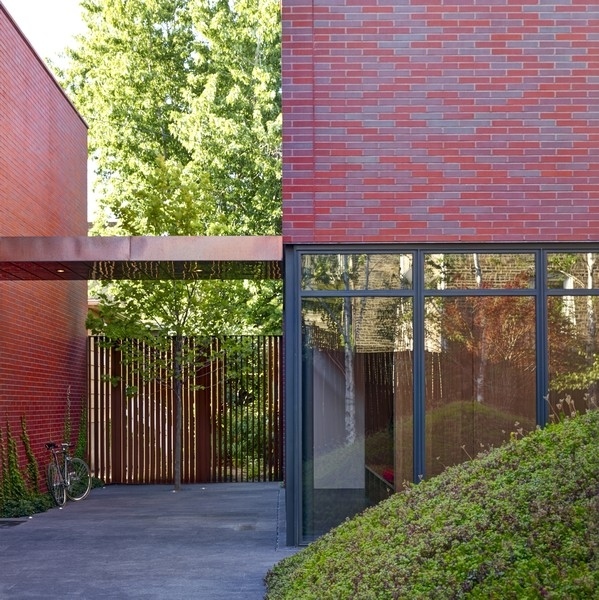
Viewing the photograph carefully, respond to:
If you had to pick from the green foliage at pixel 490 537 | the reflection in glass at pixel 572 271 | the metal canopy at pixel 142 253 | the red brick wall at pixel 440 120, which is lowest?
the green foliage at pixel 490 537

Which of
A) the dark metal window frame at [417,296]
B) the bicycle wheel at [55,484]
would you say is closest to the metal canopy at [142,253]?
the dark metal window frame at [417,296]

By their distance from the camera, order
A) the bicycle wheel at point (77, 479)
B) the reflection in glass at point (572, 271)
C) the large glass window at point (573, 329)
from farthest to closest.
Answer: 1. the bicycle wheel at point (77, 479)
2. the reflection in glass at point (572, 271)
3. the large glass window at point (573, 329)

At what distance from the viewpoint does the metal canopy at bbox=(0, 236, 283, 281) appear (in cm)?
1182

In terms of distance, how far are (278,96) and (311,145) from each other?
15766mm

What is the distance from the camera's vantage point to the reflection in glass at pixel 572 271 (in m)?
11.3

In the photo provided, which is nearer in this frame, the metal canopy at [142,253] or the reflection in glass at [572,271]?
the reflection in glass at [572,271]

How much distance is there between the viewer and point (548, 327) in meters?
11.3

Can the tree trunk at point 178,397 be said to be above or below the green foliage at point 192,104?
below

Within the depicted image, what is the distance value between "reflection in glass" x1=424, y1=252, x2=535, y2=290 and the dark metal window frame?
0.04 meters

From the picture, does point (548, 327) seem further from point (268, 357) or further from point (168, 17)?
point (168, 17)

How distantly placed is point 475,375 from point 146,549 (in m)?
3.62

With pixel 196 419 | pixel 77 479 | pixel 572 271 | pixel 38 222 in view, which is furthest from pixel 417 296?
pixel 196 419

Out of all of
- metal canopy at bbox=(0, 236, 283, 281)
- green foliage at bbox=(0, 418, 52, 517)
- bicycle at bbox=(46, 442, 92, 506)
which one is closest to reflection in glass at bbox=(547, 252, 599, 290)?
metal canopy at bbox=(0, 236, 283, 281)

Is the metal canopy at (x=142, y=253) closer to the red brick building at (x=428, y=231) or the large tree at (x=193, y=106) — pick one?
the red brick building at (x=428, y=231)
